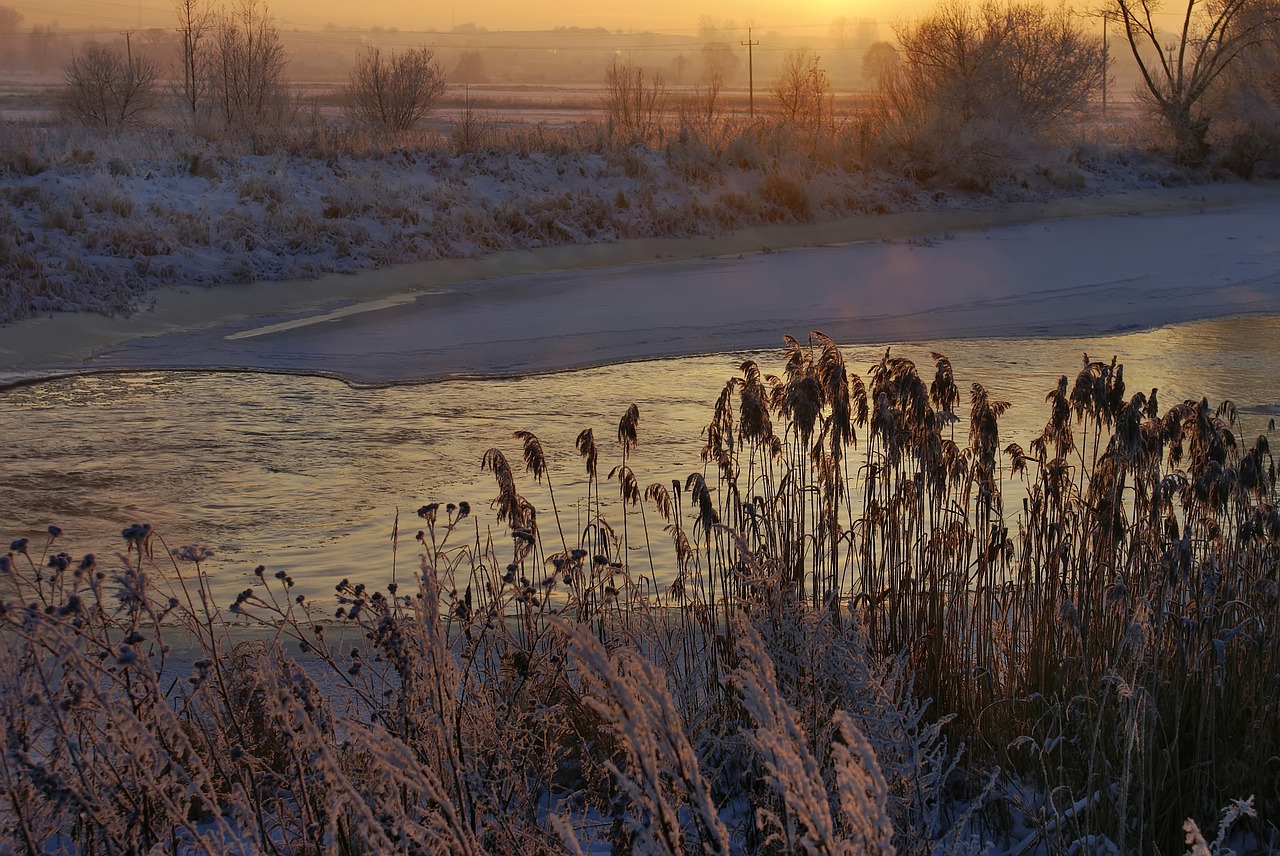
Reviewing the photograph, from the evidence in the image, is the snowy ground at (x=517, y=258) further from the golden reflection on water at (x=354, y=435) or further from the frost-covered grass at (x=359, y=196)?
the golden reflection on water at (x=354, y=435)

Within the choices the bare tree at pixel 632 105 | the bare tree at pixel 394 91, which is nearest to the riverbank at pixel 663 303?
the bare tree at pixel 632 105

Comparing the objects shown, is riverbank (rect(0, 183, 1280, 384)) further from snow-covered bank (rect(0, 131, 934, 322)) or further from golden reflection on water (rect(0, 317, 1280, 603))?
golden reflection on water (rect(0, 317, 1280, 603))

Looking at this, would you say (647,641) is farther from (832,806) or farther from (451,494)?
(451,494)

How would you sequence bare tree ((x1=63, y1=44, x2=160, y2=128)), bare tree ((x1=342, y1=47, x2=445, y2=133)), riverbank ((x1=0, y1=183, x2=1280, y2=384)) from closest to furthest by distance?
riverbank ((x1=0, y1=183, x2=1280, y2=384)) < bare tree ((x1=342, y1=47, x2=445, y2=133)) < bare tree ((x1=63, y1=44, x2=160, y2=128))

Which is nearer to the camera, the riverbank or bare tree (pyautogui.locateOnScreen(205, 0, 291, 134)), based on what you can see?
the riverbank

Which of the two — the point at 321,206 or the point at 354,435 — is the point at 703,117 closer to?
the point at 321,206

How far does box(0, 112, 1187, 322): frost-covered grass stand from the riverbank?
639 millimetres

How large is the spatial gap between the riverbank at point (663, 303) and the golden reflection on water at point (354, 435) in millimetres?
862

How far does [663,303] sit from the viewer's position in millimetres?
15375

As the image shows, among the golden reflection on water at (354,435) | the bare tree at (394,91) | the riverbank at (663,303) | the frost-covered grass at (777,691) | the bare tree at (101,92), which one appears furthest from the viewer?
the bare tree at (101,92)

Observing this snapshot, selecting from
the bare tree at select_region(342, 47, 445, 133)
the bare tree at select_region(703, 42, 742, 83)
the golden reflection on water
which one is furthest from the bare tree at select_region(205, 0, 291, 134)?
the bare tree at select_region(703, 42, 742, 83)

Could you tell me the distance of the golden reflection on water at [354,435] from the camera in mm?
7195

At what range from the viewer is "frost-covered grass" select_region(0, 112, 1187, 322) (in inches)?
634

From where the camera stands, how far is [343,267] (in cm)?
1744
